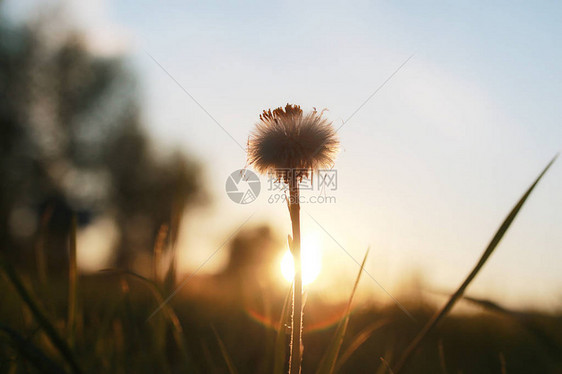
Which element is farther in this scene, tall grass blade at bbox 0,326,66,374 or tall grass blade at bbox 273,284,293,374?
tall grass blade at bbox 273,284,293,374

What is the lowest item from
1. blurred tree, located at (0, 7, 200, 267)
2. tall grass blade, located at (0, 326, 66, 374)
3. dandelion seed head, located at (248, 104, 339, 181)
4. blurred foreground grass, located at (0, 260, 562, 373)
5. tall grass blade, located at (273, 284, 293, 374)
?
blurred foreground grass, located at (0, 260, 562, 373)

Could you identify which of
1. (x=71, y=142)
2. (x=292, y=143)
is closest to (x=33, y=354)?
(x=292, y=143)

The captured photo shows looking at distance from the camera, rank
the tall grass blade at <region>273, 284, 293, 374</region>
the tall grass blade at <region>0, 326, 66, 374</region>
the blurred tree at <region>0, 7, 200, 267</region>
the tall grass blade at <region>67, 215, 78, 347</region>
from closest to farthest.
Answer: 1. the tall grass blade at <region>0, 326, 66, 374</region>
2. the tall grass blade at <region>273, 284, 293, 374</region>
3. the tall grass blade at <region>67, 215, 78, 347</region>
4. the blurred tree at <region>0, 7, 200, 267</region>

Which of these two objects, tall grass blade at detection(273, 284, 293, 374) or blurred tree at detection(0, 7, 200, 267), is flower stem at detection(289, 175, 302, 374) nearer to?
tall grass blade at detection(273, 284, 293, 374)

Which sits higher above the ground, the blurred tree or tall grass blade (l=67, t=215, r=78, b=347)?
the blurred tree

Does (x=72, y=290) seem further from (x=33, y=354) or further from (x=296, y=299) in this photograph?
(x=296, y=299)

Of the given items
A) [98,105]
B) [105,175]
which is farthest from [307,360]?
[98,105]

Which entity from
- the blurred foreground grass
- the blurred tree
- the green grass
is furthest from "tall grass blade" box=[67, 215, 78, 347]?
the blurred tree

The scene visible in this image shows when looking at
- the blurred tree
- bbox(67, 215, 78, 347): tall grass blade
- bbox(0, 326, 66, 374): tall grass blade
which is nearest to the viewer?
bbox(0, 326, 66, 374): tall grass blade
